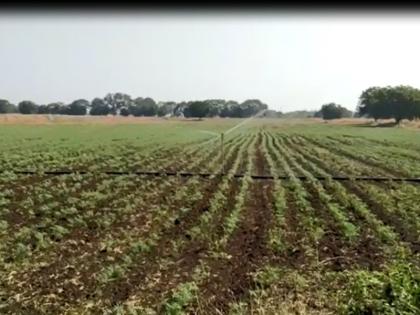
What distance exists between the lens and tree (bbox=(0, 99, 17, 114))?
102000 millimetres

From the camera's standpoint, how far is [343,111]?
104000mm

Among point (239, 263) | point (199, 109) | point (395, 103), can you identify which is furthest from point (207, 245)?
point (199, 109)

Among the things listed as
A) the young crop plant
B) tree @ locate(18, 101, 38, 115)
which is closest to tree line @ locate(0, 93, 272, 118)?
tree @ locate(18, 101, 38, 115)

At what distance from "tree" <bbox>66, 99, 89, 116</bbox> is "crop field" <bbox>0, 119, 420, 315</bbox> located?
9278 cm

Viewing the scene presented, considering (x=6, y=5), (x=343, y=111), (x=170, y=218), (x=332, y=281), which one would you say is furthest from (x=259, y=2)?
(x=343, y=111)

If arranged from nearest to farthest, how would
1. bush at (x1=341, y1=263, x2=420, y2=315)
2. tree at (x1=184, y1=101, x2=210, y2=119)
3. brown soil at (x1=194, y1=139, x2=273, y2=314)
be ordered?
bush at (x1=341, y1=263, x2=420, y2=315) → brown soil at (x1=194, y1=139, x2=273, y2=314) → tree at (x1=184, y1=101, x2=210, y2=119)

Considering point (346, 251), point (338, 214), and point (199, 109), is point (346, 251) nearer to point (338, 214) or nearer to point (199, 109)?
point (338, 214)

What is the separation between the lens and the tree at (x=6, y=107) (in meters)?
102

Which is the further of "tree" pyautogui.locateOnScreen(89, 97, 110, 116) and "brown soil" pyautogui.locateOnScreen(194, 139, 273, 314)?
"tree" pyautogui.locateOnScreen(89, 97, 110, 116)

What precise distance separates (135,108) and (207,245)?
11180cm

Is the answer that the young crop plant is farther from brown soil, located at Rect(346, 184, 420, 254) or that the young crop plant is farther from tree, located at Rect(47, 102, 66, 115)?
tree, located at Rect(47, 102, 66, 115)

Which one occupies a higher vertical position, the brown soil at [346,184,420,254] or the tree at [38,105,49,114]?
the brown soil at [346,184,420,254]

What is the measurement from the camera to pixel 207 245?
7.62 metres

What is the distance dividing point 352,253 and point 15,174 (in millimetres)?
11582
